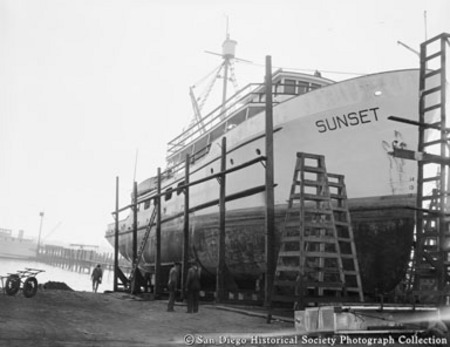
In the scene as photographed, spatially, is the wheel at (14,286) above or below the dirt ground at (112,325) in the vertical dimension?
above

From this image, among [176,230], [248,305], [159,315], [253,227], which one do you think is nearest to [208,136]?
[176,230]

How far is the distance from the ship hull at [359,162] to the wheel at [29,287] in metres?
5.32

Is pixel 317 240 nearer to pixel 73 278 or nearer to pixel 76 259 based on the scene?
pixel 73 278

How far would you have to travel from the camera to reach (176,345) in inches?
228

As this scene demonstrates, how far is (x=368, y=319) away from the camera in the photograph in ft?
20.5

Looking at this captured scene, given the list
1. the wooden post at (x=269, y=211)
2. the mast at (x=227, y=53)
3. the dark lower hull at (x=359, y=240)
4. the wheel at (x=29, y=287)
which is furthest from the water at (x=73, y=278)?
the wooden post at (x=269, y=211)

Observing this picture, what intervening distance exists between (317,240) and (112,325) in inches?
158

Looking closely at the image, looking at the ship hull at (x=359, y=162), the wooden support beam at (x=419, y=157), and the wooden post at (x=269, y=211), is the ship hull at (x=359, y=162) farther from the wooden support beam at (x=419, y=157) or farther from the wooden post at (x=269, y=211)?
the wooden support beam at (x=419, y=157)

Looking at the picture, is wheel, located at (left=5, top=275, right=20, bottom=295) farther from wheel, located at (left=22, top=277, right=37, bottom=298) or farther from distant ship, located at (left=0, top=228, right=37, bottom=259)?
distant ship, located at (left=0, top=228, right=37, bottom=259)

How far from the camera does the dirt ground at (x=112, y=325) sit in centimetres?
579

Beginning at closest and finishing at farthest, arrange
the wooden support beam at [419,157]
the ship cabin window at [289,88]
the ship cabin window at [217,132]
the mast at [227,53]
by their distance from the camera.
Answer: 1. the wooden support beam at [419,157]
2. the ship cabin window at [289,88]
3. the ship cabin window at [217,132]
4. the mast at [227,53]

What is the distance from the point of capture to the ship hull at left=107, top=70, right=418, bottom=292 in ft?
35.8

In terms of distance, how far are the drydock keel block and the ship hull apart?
360 centimetres

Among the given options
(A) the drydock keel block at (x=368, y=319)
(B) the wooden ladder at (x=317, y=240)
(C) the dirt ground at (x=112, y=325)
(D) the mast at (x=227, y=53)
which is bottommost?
(C) the dirt ground at (x=112, y=325)
